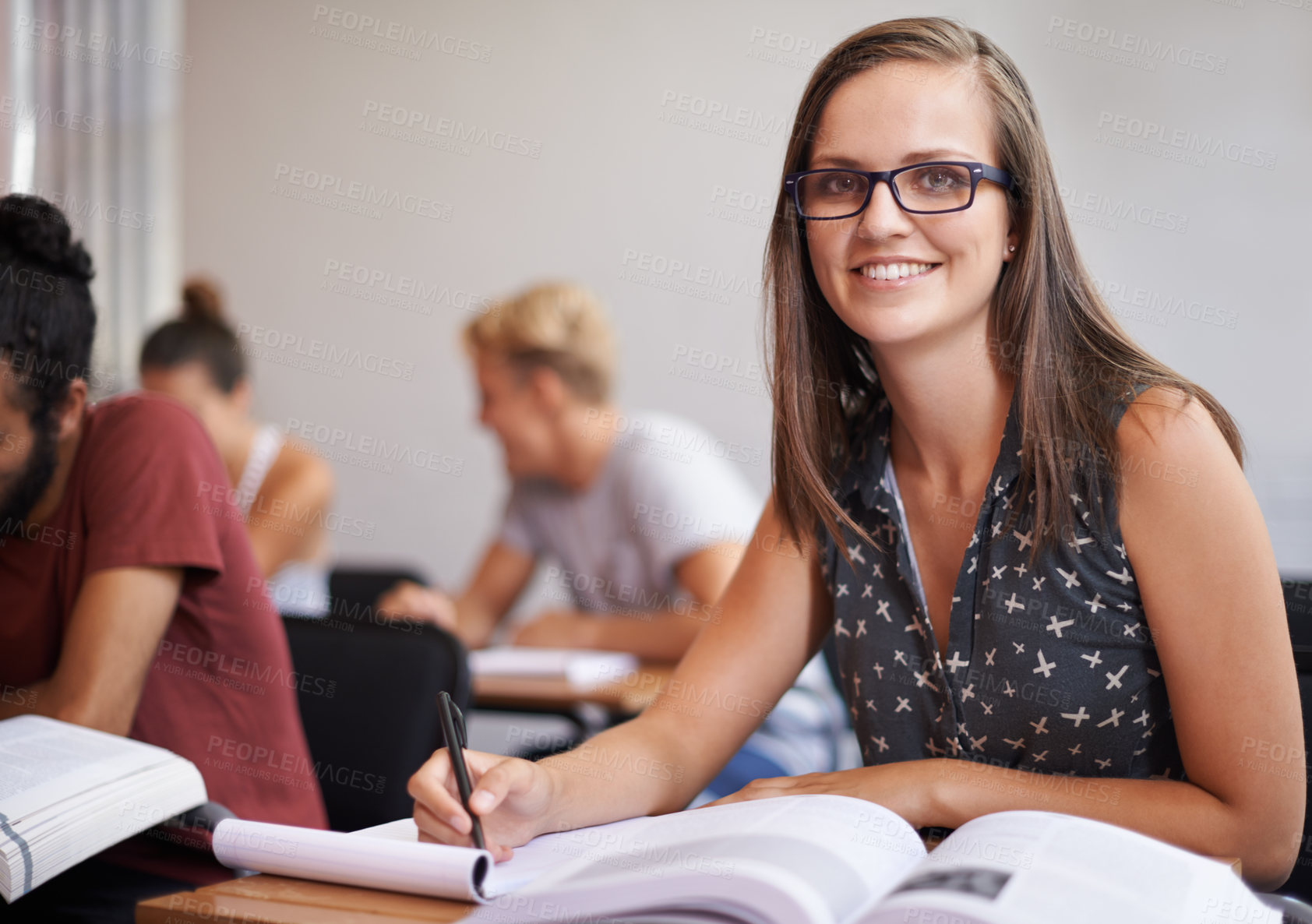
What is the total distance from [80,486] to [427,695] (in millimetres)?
522

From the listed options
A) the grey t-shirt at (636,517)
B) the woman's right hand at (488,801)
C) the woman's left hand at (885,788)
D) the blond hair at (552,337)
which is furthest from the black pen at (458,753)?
the blond hair at (552,337)

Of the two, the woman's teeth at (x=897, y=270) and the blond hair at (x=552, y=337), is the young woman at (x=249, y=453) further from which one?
the woman's teeth at (x=897, y=270)

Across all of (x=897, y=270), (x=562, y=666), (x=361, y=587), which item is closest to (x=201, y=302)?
(x=361, y=587)

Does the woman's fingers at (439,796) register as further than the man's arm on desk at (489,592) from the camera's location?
No

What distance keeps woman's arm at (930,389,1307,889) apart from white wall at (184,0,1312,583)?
108 inches

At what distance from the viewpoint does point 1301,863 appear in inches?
43.4

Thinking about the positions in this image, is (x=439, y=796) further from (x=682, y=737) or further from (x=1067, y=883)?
(x=1067, y=883)

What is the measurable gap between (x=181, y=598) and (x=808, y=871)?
1.03m

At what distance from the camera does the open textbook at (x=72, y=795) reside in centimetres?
85

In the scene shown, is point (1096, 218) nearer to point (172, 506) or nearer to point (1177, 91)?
point (1177, 91)

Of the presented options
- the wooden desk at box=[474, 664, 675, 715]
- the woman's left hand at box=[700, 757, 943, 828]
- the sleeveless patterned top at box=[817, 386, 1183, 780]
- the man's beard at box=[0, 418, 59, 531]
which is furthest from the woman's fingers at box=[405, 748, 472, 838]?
the wooden desk at box=[474, 664, 675, 715]

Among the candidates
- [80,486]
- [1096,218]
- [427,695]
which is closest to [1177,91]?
[1096,218]

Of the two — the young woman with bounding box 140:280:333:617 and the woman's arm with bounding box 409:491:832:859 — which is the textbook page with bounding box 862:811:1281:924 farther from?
the young woman with bounding box 140:280:333:617

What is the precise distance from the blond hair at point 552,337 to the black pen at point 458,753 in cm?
185
